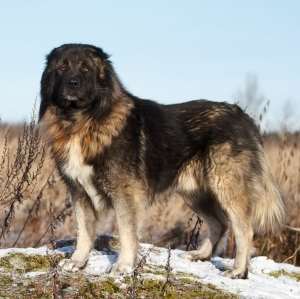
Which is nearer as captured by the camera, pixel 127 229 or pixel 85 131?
pixel 127 229

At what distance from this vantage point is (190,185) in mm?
6711

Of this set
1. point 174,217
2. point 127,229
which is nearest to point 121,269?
point 127,229

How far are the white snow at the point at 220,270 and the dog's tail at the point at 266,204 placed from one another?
41cm

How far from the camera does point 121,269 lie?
5480mm

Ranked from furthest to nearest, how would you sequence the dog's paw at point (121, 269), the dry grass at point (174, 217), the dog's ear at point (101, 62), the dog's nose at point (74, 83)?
the dry grass at point (174, 217) → the dog's ear at point (101, 62) → the dog's nose at point (74, 83) → the dog's paw at point (121, 269)

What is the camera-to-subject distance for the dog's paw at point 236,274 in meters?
6.02

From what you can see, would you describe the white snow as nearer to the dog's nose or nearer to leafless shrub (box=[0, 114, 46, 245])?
leafless shrub (box=[0, 114, 46, 245])

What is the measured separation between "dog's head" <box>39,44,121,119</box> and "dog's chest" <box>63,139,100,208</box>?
1.13 ft

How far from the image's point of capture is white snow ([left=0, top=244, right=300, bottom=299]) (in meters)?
5.48

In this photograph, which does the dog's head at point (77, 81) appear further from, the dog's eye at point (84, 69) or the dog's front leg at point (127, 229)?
the dog's front leg at point (127, 229)

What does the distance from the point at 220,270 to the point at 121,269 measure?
1.30 metres

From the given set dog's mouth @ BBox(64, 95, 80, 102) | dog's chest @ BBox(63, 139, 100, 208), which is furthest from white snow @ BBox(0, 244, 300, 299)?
dog's mouth @ BBox(64, 95, 80, 102)

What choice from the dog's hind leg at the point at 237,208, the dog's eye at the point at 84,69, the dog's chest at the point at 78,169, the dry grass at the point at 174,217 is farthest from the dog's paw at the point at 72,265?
the dry grass at the point at 174,217

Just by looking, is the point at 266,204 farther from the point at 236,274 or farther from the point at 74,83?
the point at 74,83
